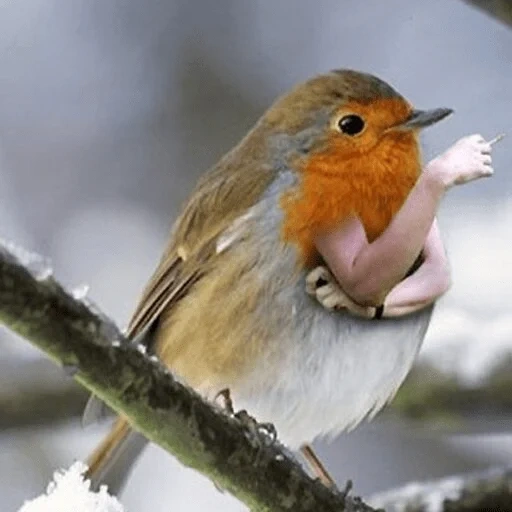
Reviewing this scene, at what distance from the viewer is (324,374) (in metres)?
2.23

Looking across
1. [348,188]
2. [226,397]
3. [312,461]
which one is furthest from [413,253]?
[312,461]

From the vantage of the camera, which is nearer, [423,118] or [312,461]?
[423,118]

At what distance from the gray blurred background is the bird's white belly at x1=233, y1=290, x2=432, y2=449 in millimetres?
1314

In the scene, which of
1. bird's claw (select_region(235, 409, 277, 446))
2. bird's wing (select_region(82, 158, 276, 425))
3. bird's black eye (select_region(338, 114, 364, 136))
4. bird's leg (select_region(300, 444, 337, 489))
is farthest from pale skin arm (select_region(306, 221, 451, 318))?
bird's leg (select_region(300, 444, 337, 489))

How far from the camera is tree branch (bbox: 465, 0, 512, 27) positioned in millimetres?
2377

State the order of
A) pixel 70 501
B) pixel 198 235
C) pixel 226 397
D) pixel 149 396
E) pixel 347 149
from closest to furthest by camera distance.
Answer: pixel 149 396, pixel 70 501, pixel 347 149, pixel 226 397, pixel 198 235

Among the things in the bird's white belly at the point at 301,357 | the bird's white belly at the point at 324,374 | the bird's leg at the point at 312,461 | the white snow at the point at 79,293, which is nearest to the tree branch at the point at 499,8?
the bird's white belly at the point at 301,357

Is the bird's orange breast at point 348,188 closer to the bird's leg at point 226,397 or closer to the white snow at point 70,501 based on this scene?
the bird's leg at point 226,397

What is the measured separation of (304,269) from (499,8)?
0.62 meters

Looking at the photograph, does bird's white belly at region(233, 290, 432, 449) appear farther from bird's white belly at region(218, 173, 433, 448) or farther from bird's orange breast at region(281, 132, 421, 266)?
bird's orange breast at region(281, 132, 421, 266)

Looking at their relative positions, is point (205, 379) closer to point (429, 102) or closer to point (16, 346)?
point (16, 346)

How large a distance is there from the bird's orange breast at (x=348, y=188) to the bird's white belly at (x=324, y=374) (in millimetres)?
106

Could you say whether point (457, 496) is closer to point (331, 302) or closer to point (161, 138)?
point (331, 302)

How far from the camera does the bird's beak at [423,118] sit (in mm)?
2031
